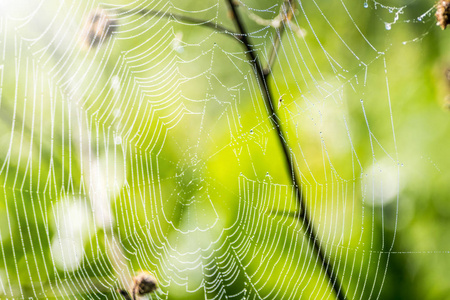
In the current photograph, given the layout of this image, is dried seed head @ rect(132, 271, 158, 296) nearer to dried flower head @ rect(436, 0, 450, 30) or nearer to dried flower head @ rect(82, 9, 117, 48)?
dried flower head @ rect(82, 9, 117, 48)

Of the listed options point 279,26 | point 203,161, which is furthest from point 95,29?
point 203,161

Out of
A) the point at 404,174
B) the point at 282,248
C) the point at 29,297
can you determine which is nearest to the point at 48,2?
the point at 29,297

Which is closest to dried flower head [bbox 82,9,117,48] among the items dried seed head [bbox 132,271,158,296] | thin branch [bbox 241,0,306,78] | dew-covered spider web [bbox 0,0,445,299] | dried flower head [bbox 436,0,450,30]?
dew-covered spider web [bbox 0,0,445,299]

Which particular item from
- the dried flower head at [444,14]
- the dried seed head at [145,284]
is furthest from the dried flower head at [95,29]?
the dried flower head at [444,14]

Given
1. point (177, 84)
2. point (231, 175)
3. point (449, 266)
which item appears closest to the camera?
point (449, 266)

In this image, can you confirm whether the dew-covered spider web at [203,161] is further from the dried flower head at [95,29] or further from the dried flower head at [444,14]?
the dried flower head at [444,14]

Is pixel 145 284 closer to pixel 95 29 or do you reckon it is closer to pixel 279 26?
pixel 279 26

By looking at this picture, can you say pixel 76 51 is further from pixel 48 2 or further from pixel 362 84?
pixel 362 84

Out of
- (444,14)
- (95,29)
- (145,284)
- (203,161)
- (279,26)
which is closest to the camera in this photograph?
(444,14)
